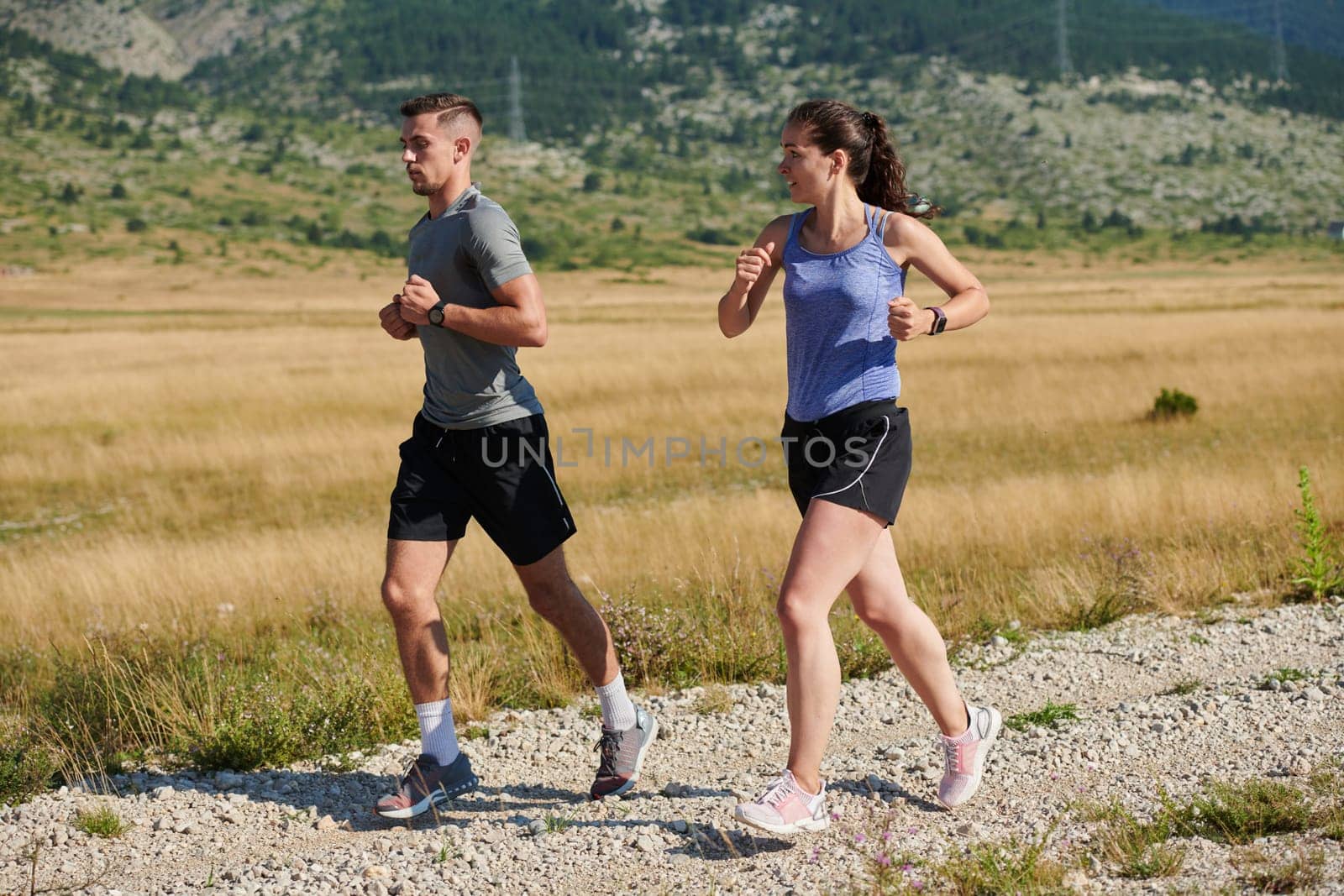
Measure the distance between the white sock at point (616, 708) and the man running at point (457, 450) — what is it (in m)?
0.09

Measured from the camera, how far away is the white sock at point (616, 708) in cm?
487

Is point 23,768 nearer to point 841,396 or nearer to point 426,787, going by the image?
point 426,787

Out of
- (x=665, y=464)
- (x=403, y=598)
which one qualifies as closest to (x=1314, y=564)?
(x=403, y=598)

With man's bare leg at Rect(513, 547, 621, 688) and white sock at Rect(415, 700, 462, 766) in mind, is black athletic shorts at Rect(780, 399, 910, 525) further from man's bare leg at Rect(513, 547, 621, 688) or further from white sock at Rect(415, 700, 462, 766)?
white sock at Rect(415, 700, 462, 766)

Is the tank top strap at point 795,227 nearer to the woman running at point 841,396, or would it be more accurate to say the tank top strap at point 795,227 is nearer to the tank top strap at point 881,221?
the woman running at point 841,396

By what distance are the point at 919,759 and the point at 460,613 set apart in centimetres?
354

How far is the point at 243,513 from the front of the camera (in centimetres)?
1484

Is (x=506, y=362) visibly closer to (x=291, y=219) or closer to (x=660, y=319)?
(x=660, y=319)

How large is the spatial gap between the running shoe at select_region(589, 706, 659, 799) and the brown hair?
212cm

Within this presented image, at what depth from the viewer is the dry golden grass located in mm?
8516

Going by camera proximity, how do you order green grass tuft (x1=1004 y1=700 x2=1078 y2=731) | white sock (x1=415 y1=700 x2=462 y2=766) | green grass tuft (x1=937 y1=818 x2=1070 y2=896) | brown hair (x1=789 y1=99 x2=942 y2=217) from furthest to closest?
1. green grass tuft (x1=1004 y1=700 x2=1078 y2=731)
2. white sock (x1=415 y1=700 x2=462 y2=766)
3. brown hair (x1=789 y1=99 x2=942 y2=217)
4. green grass tuft (x1=937 y1=818 x2=1070 y2=896)

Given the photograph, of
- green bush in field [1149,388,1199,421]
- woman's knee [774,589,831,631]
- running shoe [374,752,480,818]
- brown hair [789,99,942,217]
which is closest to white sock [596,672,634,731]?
running shoe [374,752,480,818]

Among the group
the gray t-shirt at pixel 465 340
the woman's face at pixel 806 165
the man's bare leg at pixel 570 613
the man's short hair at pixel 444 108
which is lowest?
the man's bare leg at pixel 570 613

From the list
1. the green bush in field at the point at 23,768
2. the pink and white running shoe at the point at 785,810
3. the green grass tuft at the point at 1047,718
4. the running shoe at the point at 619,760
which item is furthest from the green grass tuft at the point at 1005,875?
the green bush in field at the point at 23,768
